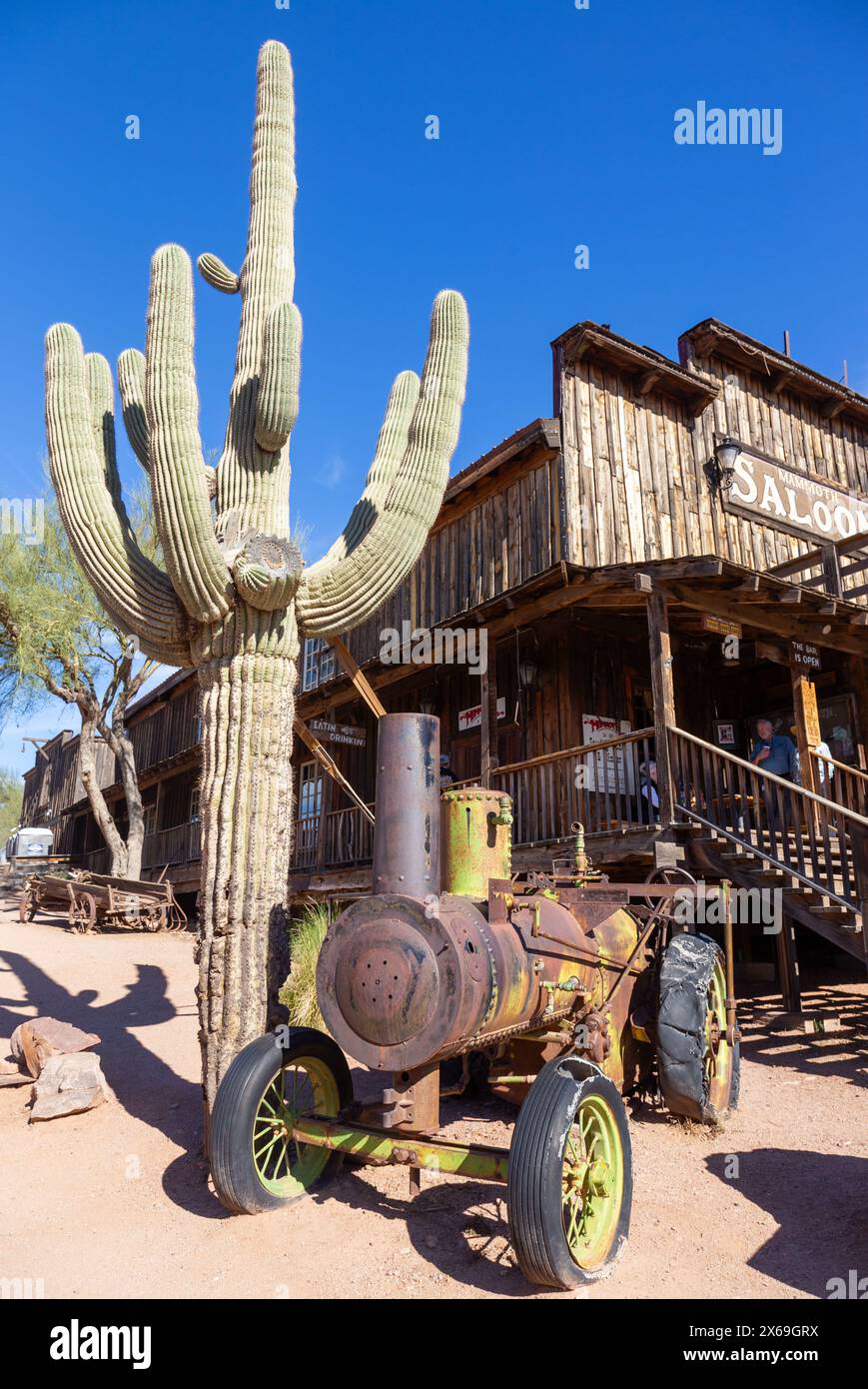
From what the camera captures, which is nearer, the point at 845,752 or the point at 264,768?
the point at 264,768

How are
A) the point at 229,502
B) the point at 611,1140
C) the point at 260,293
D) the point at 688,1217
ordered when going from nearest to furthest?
the point at 611,1140 < the point at 688,1217 < the point at 229,502 < the point at 260,293

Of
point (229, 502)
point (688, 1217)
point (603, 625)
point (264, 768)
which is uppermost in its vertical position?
point (603, 625)

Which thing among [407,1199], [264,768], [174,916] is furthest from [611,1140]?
[174,916]

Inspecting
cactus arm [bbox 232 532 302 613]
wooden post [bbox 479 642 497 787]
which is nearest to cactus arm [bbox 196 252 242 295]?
cactus arm [bbox 232 532 302 613]

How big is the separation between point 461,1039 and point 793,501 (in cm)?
1383

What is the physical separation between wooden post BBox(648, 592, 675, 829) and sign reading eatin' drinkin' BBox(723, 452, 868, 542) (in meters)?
5.10

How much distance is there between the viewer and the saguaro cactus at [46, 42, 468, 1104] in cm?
548

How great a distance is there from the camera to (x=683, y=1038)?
215 inches

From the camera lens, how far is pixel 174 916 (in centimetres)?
1927

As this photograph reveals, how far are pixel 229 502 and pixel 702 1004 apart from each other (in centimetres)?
465

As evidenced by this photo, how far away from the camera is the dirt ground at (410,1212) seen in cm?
378

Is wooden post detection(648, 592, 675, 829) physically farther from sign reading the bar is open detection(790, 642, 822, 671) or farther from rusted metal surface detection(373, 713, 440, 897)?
rusted metal surface detection(373, 713, 440, 897)

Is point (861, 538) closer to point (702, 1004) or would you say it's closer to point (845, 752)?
point (845, 752)

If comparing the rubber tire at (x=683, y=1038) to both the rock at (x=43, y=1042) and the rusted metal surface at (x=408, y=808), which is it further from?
the rock at (x=43, y=1042)
